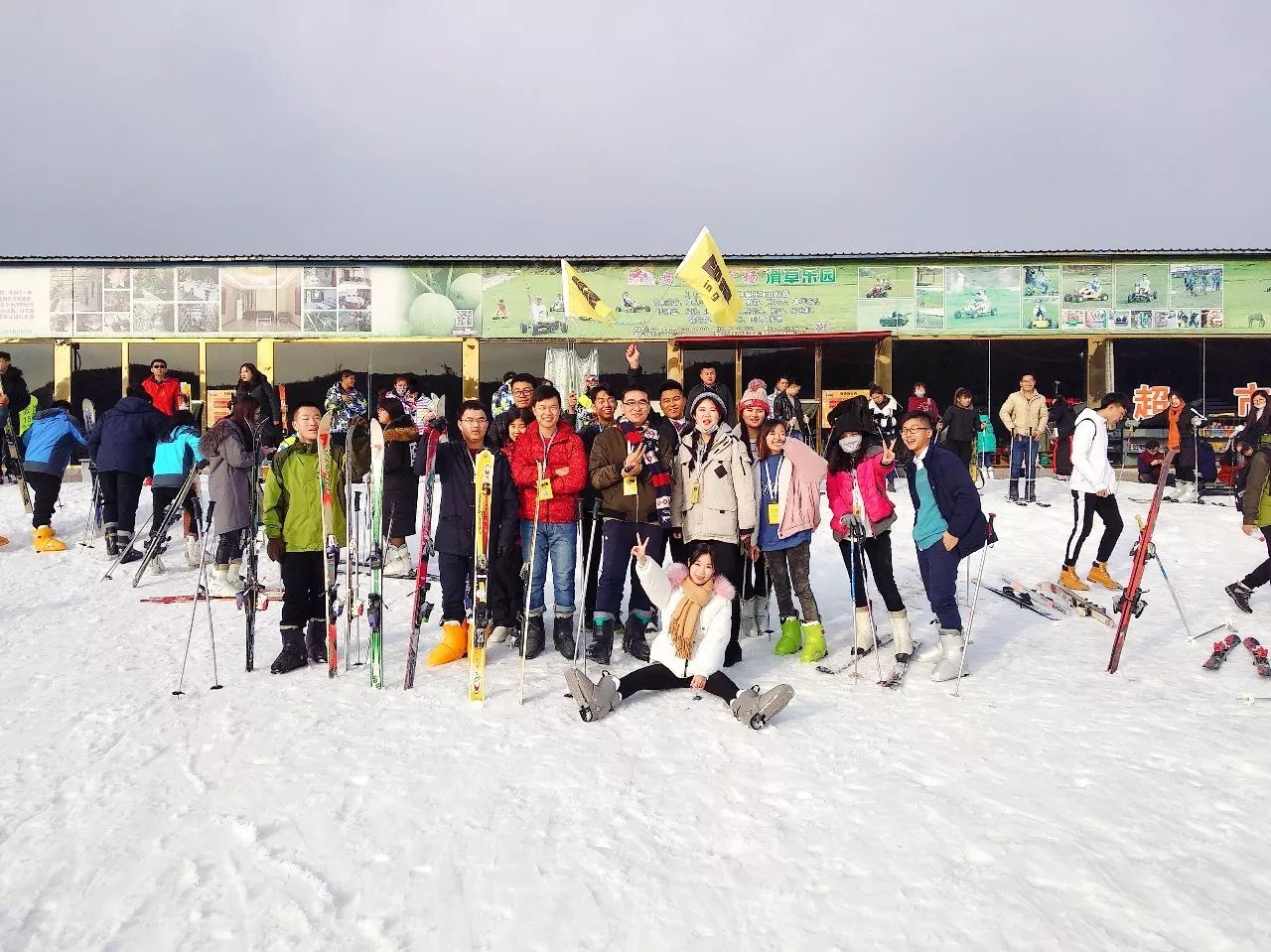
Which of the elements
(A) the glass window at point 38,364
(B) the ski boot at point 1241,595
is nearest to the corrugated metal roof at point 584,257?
(A) the glass window at point 38,364

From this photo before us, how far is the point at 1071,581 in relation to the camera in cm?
824

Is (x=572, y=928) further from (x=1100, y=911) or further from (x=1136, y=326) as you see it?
(x=1136, y=326)

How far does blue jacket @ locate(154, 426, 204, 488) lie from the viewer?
908cm

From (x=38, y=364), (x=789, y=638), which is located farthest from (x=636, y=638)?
(x=38, y=364)

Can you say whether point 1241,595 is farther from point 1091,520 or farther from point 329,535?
point 329,535

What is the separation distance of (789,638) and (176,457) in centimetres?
738

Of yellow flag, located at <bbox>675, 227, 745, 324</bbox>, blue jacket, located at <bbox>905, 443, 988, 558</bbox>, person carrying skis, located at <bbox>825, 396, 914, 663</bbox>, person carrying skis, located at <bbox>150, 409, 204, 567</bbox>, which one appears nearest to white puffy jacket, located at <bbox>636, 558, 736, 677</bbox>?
person carrying skis, located at <bbox>825, 396, 914, 663</bbox>

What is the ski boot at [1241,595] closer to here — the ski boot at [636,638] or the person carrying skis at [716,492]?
the person carrying skis at [716,492]

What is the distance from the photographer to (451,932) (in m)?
2.62

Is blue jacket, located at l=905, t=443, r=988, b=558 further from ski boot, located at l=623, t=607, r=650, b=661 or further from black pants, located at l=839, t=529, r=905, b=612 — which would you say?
ski boot, located at l=623, t=607, r=650, b=661

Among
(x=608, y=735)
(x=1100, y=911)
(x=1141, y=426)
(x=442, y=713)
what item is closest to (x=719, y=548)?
(x=608, y=735)

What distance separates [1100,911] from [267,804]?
11.1 ft

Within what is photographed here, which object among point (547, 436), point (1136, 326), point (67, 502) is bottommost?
point (67, 502)

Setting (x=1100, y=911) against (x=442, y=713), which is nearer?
(x=1100, y=911)
